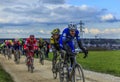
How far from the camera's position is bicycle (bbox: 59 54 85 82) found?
42.9 ft

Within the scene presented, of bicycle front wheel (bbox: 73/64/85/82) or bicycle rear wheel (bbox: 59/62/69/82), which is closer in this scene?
bicycle front wheel (bbox: 73/64/85/82)

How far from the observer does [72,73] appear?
1396 cm

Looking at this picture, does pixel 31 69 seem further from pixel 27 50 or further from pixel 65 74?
pixel 65 74

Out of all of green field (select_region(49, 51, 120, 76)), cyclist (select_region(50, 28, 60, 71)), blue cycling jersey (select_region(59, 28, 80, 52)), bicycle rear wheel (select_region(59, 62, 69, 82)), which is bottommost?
green field (select_region(49, 51, 120, 76))

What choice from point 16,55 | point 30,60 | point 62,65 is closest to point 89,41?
point 16,55

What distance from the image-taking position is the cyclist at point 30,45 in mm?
24844

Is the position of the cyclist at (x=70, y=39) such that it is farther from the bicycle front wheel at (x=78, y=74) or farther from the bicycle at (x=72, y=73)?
the bicycle front wheel at (x=78, y=74)

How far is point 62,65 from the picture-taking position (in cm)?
1622

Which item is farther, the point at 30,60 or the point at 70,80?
the point at 30,60

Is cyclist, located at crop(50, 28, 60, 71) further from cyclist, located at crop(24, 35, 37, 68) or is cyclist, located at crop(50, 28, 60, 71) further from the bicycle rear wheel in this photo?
cyclist, located at crop(24, 35, 37, 68)

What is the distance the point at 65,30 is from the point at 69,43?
0.49 metres

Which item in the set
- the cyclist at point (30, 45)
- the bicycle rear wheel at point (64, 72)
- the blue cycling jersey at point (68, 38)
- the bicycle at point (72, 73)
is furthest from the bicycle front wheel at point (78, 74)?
the cyclist at point (30, 45)

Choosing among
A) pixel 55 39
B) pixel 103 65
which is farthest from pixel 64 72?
pixel 103 65

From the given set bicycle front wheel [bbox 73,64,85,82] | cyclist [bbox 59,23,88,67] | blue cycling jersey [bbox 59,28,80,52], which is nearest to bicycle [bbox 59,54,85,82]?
bicycle front wheel [bbox 73,64,85,82]
